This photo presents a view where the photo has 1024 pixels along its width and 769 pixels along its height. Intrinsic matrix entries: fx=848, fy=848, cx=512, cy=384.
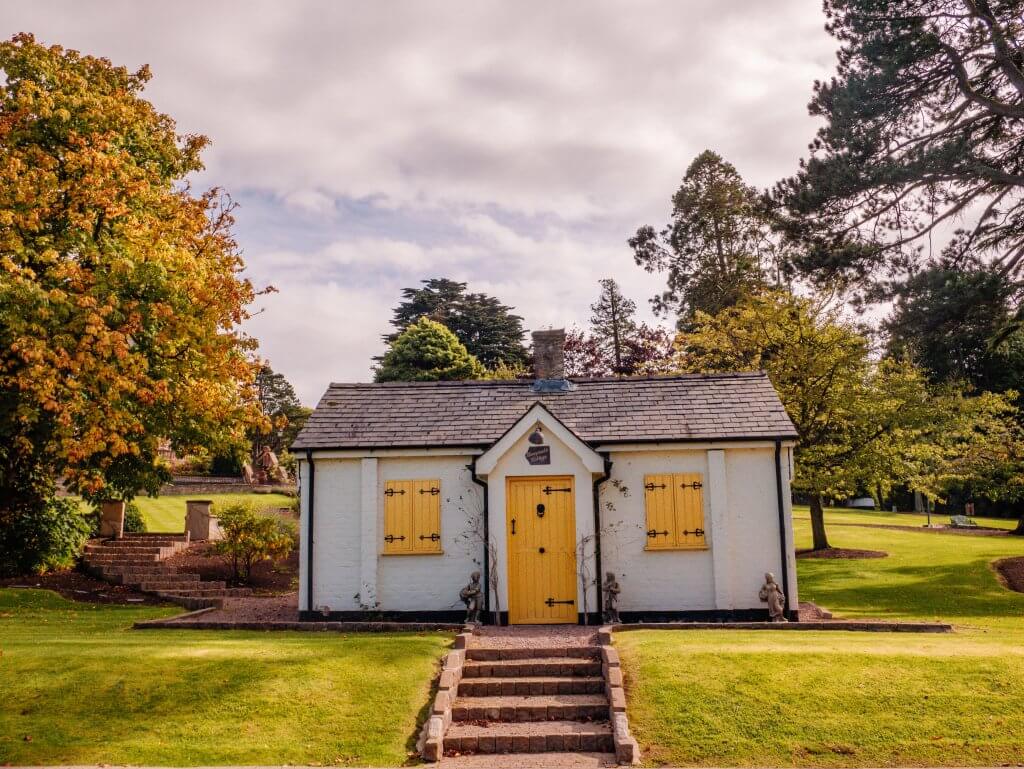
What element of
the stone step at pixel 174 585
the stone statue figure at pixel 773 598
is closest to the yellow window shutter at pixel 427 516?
the stone statue figure at pixel 773 598

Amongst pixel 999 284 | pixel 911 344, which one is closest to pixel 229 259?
pixel 911 344

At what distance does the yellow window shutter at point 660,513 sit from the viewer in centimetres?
1683

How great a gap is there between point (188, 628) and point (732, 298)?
34.0 m

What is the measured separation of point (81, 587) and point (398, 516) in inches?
444

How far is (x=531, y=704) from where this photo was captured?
36.7 feet

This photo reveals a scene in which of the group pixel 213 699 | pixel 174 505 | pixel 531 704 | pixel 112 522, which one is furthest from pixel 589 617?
pixel 174 505

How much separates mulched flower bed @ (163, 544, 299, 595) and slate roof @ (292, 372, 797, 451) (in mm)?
7401

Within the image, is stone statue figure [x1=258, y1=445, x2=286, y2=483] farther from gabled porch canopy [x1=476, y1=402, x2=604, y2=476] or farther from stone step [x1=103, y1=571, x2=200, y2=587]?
gabled porch canopy [x1=476, y1=402, x2=604, y2=476]

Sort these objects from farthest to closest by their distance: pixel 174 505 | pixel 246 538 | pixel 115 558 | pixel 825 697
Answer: pixel 174 505
pixel 115 558
pixel 246 538
pixel 825 697

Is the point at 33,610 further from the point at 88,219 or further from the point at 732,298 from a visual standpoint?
the point at 732,298

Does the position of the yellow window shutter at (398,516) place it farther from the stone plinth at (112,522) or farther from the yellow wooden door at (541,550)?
the stone plinth at (112,522)

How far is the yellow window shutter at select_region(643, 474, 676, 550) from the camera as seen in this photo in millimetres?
16828

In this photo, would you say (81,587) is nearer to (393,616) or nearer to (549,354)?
(393,616)

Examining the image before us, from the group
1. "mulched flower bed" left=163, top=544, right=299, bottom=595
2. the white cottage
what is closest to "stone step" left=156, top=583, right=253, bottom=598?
"mulched flower bed" left=163, top=544, right=299, bottom=595
